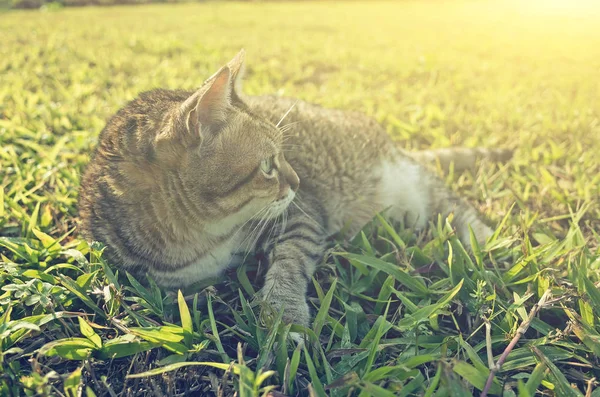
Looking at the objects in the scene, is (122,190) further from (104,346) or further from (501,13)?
(501,13)

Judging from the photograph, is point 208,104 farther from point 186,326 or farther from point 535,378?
point 535,378

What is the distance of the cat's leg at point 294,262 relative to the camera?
160 centimetres

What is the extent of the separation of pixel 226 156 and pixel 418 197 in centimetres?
116

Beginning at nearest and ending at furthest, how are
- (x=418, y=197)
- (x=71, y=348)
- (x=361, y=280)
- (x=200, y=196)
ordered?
(x=71, y=348) < (x=200, y=196) < (x=361, y=280) < (x=418, y=197)

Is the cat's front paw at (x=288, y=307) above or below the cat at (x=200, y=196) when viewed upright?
below

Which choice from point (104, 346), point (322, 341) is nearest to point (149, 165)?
point (104, 346)

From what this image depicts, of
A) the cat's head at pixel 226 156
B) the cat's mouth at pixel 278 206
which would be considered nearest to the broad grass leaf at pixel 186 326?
the cat's head at pixel 226 156

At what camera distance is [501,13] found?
9.23 metres

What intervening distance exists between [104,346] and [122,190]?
1.82 feet

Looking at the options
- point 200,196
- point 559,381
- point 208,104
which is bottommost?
point 559,381

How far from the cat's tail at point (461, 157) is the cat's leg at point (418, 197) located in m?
0.21

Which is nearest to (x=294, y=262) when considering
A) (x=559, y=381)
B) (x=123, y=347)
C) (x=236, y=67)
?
(x=123, y=347)

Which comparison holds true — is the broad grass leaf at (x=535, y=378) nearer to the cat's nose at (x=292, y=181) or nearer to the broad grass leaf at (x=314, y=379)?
the broad grass leaf at (x=314, y=379)

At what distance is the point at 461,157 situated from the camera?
8.71 ft
